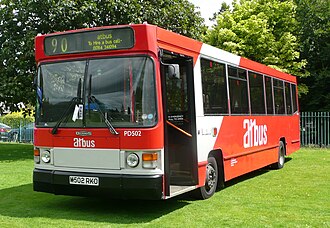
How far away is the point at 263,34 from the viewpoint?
28.8m

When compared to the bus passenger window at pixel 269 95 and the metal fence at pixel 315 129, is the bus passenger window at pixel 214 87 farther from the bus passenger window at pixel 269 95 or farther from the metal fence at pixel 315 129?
the metal fence at pixel 315 129

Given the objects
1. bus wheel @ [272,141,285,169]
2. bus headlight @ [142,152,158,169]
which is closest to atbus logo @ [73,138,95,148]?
bus headlight @ [142,152,158,169]

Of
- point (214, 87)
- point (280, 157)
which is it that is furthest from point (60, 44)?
point (280, 157)

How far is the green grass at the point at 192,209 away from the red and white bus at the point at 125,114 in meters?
0.42

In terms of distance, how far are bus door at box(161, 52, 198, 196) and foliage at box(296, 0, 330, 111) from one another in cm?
2302

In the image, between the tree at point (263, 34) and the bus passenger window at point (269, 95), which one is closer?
the bus passenger window at point (269, 95)

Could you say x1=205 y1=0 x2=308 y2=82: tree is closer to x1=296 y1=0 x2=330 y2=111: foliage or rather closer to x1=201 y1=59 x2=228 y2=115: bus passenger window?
x1=296 y1=0 x2=330 y2=111: foliage

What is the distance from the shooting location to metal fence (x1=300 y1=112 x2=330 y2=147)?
23.7m

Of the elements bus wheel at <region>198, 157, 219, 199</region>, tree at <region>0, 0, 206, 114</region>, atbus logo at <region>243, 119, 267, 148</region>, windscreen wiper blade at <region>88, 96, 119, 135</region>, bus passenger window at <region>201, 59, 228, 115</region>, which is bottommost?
bus wheel at <region>198, 157, 219, 199</region>

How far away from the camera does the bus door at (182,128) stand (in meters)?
8.17

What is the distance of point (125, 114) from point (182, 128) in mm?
1525

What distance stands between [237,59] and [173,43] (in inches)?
134

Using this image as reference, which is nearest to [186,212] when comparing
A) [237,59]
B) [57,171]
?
[57,171]

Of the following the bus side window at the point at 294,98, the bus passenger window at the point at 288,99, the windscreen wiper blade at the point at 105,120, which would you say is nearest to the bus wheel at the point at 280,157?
the bus passenger window at the point at 288,99
